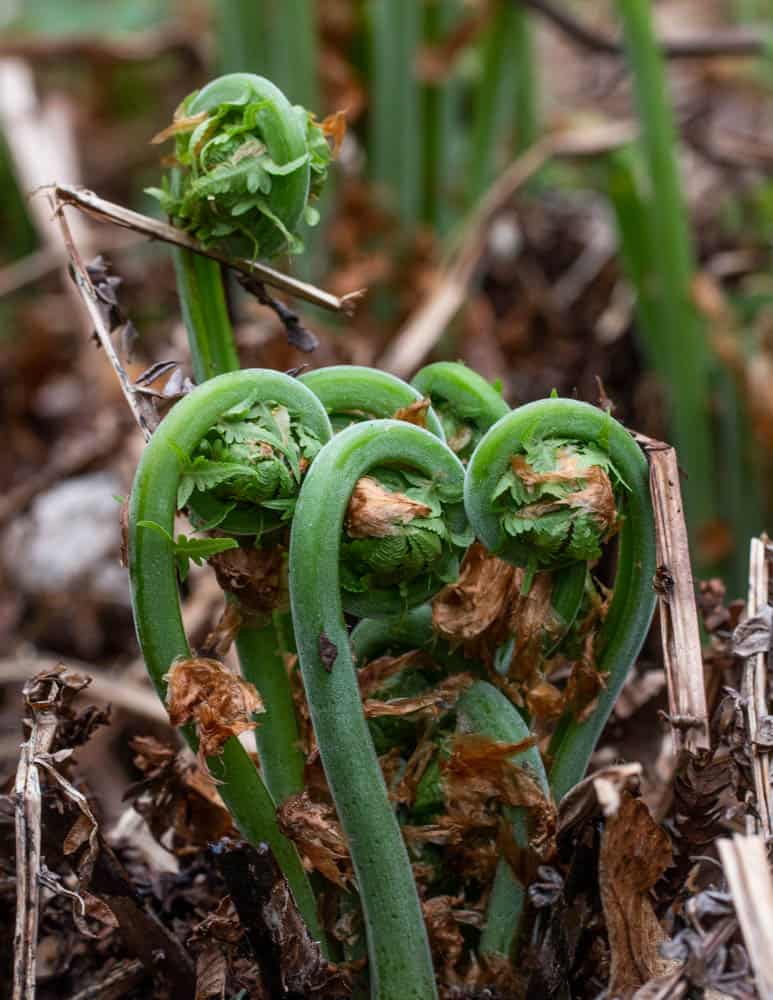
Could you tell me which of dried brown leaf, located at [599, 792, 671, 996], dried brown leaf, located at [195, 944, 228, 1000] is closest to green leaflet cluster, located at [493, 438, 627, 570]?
dried brown leaf, located at [599, 792, 671, 996]

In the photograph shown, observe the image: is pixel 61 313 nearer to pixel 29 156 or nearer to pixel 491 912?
pixel 29 156

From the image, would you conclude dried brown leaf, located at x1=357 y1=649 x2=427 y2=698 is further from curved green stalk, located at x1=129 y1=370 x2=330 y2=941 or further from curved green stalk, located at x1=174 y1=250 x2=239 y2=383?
curved green stalk, located at x1=174 y1=250 x2=239 y2=383

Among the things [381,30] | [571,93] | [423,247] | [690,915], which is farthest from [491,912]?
[571,93]

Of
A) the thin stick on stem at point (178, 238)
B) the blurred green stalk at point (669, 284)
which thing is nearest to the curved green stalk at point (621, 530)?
the thin stick on stem at point (178, 238)

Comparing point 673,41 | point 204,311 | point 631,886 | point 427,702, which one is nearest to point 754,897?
point 631,886

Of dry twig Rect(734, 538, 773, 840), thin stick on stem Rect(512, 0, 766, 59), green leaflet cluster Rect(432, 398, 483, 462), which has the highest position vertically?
thin stick on stem Rect(512, 0, 766, 59)

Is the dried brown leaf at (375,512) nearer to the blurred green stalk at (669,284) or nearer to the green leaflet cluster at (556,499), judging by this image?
the green leaflet cluster at (556,499)
